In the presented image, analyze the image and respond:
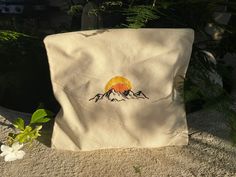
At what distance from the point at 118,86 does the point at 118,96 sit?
0.04 m

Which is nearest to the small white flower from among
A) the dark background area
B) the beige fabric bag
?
the beige fabric bag

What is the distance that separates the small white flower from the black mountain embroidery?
0.35 meters

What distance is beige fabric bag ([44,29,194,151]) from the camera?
1337 millimetres

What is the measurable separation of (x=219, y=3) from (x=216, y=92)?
36 centimetres

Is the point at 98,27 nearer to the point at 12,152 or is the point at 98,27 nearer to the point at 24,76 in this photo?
the point at 24,76

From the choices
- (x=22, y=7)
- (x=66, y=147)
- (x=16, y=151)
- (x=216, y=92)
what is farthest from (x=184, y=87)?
(x=22, y=7)

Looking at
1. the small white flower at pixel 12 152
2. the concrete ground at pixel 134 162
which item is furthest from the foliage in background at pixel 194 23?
the small white flower at pixel 12 152

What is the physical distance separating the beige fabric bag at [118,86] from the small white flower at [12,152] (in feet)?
0.44

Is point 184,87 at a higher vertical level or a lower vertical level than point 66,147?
higher

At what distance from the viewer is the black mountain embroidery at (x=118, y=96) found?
55.3 inches

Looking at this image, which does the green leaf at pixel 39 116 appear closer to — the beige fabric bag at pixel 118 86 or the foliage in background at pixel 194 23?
the beige fabric bag at pixel 118 86

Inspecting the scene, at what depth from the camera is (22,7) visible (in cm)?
267

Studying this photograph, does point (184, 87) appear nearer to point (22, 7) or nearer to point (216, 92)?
point (216, 92)

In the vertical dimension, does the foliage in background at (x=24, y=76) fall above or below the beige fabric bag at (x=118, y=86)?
below
